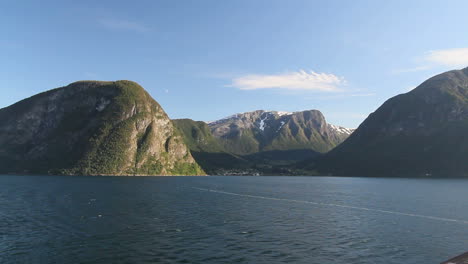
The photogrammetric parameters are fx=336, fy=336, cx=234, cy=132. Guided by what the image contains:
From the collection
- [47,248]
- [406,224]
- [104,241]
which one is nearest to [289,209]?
[406,224]

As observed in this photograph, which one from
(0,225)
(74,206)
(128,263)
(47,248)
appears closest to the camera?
(128,263)

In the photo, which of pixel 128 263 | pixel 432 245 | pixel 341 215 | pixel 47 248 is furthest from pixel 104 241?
pixel 341 215

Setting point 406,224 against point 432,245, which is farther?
point 406,224

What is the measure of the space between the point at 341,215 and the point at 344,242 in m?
35.4

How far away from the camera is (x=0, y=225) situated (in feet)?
225

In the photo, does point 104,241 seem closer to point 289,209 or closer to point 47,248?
point 47,248

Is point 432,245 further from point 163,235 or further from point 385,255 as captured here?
point 163,235

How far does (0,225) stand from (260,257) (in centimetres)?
5511

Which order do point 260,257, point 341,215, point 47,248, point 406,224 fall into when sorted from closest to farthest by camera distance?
point 260,257, point 47,248, point 406,224, point 341,215

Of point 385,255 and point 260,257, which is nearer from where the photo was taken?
point 260,257

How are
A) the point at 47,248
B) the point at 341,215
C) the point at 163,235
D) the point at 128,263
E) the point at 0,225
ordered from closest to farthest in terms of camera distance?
the point at 128,263 < the point at 47,248 < the point at 163,235 < the point at 0,225 < the point at 341,215

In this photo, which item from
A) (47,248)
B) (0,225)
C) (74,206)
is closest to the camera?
(47,248)

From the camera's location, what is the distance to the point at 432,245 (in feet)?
196

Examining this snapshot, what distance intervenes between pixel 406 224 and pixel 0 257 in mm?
82377
